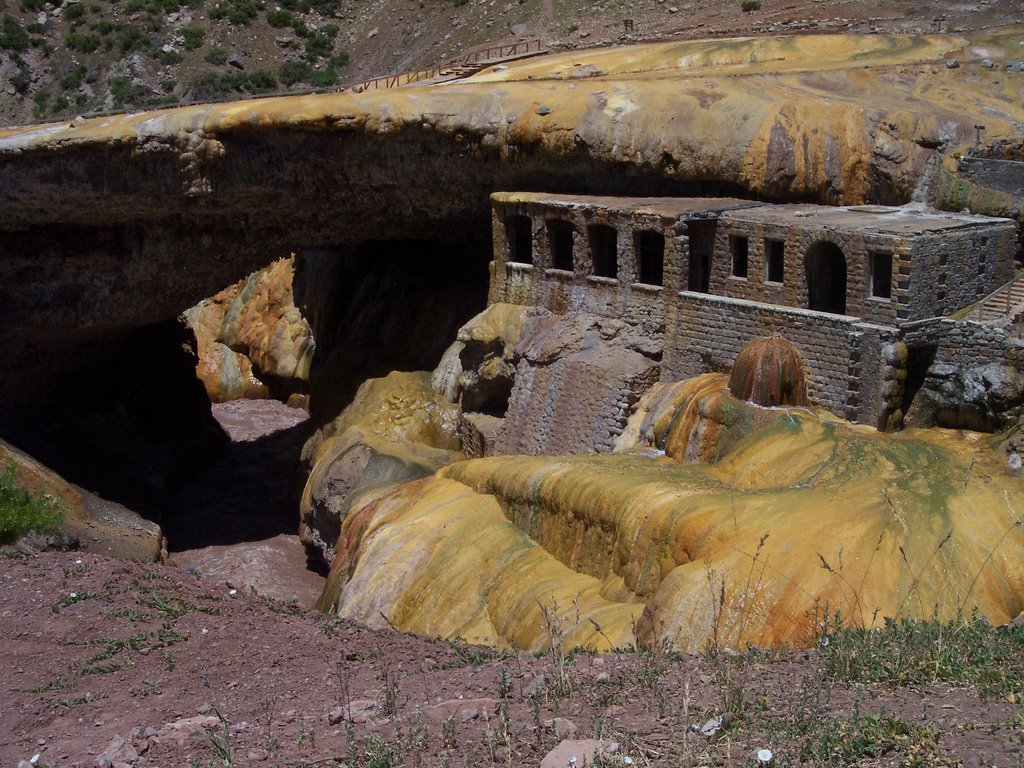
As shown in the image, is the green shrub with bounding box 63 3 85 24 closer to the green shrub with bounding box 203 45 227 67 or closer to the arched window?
the green shrub with bounding box 203 45 227 67

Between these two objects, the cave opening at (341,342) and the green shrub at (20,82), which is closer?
the cave opening at (341,342)

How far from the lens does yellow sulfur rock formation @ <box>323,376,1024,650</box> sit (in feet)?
47.7

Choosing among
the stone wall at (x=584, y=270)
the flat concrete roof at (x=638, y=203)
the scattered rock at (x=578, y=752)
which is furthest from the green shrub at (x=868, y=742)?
the flat concrete roof at (x=638, y=203)

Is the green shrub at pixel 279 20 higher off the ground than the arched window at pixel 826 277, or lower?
higher

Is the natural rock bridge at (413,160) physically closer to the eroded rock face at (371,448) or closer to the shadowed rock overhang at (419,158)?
the shadowed rock overhang at (419,158)

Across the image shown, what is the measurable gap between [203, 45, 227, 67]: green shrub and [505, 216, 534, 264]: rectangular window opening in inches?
1356

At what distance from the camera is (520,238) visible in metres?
26.6

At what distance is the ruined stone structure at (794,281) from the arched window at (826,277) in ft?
0.08

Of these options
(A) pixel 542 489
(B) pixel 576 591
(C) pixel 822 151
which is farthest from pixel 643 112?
(B) pixel 576 591

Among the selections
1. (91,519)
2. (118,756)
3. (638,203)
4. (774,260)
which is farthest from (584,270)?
(118,756)

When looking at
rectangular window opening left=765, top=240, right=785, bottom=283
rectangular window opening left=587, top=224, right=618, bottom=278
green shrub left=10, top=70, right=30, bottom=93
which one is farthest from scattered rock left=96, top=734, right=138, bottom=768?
green shrub left=10, top=70, right=30, bottom=93

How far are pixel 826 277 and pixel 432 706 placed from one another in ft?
42.7

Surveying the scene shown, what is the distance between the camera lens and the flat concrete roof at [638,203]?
2252cm

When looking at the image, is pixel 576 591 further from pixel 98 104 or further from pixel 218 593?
pixel 98 104
